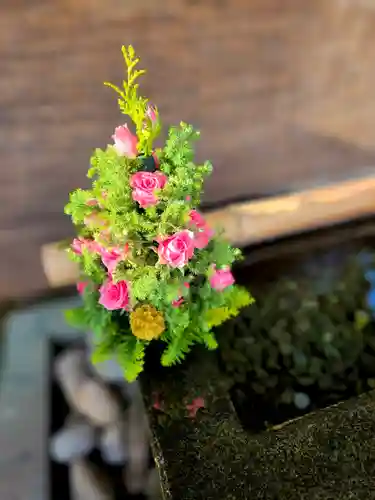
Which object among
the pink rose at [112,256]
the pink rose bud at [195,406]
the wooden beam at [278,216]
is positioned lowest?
the pink rose bud at [195,406]

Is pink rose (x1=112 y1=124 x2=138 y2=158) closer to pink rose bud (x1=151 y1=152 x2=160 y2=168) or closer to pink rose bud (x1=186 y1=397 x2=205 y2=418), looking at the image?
pink rose bud (x1=151 y1=152 x2=160 y2=168)

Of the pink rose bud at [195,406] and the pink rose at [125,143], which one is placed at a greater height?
the pink rose at [125,143]

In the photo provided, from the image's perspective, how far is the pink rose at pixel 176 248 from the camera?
84cm

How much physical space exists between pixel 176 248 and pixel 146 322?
15cm

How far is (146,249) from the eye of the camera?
889 mm

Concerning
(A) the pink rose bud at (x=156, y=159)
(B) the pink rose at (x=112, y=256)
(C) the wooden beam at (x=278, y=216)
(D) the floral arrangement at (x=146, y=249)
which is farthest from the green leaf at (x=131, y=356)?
(C) the wooden beam at (x=278, y=216)

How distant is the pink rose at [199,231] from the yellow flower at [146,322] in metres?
0.12

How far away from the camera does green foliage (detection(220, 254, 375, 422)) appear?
3.65ft

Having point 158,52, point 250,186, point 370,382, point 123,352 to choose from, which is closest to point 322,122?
point 250,186

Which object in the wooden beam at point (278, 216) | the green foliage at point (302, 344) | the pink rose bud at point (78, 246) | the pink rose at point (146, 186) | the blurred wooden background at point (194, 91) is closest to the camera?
the pink rose at point (146, 186)

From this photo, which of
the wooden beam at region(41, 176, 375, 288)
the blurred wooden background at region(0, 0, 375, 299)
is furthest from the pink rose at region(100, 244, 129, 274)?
the blurred wooden background at region(0, 0, 375, 299)

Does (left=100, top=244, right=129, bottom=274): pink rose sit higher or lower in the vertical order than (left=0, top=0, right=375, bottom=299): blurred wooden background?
lower

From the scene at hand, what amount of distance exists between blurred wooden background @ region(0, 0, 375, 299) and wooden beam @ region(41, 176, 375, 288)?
0.61 feet

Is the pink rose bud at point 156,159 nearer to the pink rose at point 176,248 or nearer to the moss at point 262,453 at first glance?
the pink rose at point 176,248
